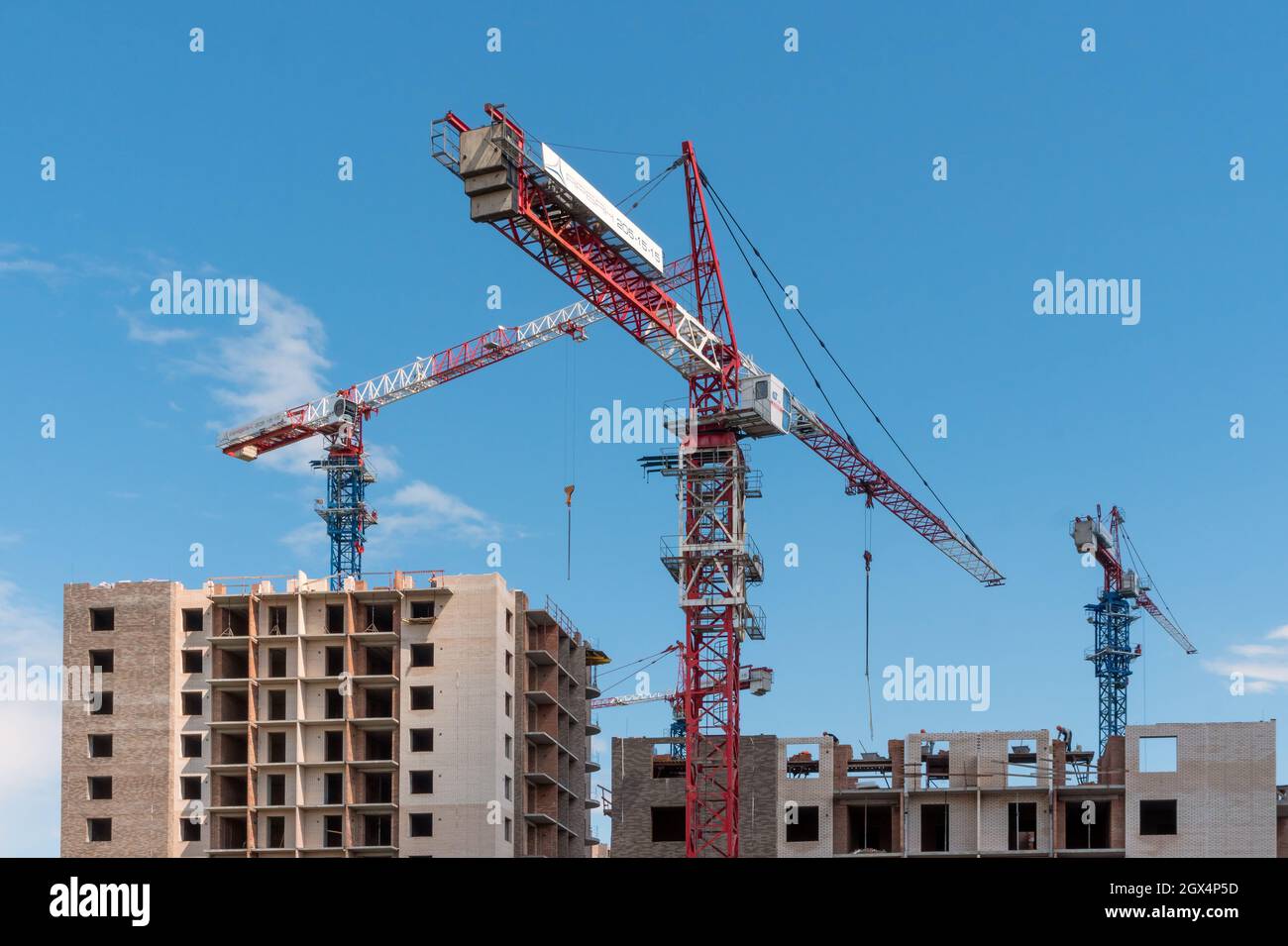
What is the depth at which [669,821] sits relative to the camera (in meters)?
94.4

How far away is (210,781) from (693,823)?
103 ft

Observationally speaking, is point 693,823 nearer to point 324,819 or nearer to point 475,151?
point 324,819

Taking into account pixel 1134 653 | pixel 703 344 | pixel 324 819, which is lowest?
pixel 324 819

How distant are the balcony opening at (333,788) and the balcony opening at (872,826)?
110 ft

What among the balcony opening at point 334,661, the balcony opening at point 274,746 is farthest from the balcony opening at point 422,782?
the balcony opening at point 274,746

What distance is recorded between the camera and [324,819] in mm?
105562

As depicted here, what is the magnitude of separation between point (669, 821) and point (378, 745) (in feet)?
69.9

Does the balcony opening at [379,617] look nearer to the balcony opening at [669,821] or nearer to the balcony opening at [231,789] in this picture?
the balcony opening at [231,789]

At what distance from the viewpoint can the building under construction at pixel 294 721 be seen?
Result: 341ft

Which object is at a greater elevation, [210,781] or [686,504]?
[686,504]

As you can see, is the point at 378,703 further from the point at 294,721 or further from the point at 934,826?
the point at 934,826

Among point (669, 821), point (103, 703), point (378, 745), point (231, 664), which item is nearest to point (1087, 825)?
point (669, 821)
